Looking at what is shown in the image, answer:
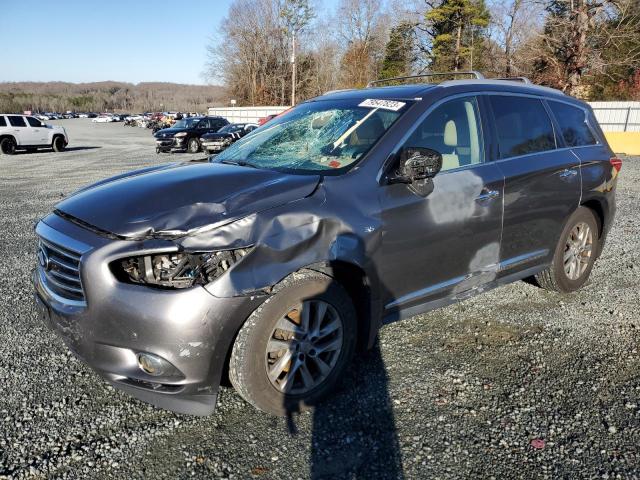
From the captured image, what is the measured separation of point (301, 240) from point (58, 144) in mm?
24869

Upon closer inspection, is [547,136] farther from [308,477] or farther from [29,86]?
[29,86]

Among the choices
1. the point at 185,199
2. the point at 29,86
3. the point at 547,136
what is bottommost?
the point at 185,199

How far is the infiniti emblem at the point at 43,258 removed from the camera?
286 centimetres

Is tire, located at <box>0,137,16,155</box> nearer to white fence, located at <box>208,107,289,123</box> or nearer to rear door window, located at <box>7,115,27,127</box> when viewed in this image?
rear door window, located at <box>7,115,27,127</box>

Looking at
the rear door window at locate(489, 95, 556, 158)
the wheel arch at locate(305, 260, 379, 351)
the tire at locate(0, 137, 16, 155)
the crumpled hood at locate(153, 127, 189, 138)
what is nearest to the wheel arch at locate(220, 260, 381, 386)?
the wheel arch at locate(305, 260, 379, 351)

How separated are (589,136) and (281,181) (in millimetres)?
3366

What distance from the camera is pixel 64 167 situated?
16.4 meters

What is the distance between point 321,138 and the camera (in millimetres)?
3457

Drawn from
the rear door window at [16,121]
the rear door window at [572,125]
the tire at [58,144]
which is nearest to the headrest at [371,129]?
the rear door window at [572,125]

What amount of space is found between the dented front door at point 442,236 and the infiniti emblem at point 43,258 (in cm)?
194

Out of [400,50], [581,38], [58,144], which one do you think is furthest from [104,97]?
[581,38]

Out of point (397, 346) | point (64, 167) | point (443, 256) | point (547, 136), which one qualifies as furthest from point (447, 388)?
point (64, 167)

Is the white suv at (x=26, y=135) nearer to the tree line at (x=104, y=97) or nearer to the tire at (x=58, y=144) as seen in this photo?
the tire at (x=58, y=144)

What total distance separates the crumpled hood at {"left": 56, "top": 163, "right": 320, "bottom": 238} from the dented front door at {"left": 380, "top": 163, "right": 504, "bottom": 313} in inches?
23.5
